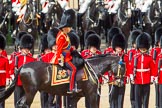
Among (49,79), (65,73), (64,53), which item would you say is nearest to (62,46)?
(64,53)

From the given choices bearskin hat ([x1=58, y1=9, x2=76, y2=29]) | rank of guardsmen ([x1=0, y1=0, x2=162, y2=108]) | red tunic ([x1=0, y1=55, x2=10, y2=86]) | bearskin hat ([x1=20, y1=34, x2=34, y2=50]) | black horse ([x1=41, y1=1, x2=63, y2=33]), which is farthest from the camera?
black horse ([x1=41, y1=1, x2=63, y2=33])

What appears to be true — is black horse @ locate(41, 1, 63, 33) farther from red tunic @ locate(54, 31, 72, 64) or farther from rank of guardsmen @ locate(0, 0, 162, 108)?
red tunic @ locate(54, 31, 72, 64)

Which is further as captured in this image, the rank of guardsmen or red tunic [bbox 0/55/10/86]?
red tunic [bbox 0/55/10/86]

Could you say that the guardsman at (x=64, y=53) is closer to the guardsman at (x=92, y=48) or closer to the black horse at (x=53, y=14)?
the guardsman at (x=92, y=48)

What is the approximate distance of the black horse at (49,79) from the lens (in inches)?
456

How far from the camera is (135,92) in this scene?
12.7 meters

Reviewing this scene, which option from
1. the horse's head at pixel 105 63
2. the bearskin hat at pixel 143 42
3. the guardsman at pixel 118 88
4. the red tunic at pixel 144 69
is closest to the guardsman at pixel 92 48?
the guardsman at pixel 118 88

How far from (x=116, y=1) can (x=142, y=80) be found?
34.5ft

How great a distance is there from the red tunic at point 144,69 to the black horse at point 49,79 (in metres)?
0.82

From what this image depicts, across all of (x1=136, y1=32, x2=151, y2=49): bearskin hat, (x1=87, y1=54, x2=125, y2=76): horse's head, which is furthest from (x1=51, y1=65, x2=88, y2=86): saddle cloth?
(x1=136, y1=32, x2=151, y2=49): bearskin hat

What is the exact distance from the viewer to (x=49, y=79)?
38.2 ft

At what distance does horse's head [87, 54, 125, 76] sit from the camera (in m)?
11.7

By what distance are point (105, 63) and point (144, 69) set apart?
0.97 m

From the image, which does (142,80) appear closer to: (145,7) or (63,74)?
(63,74)
